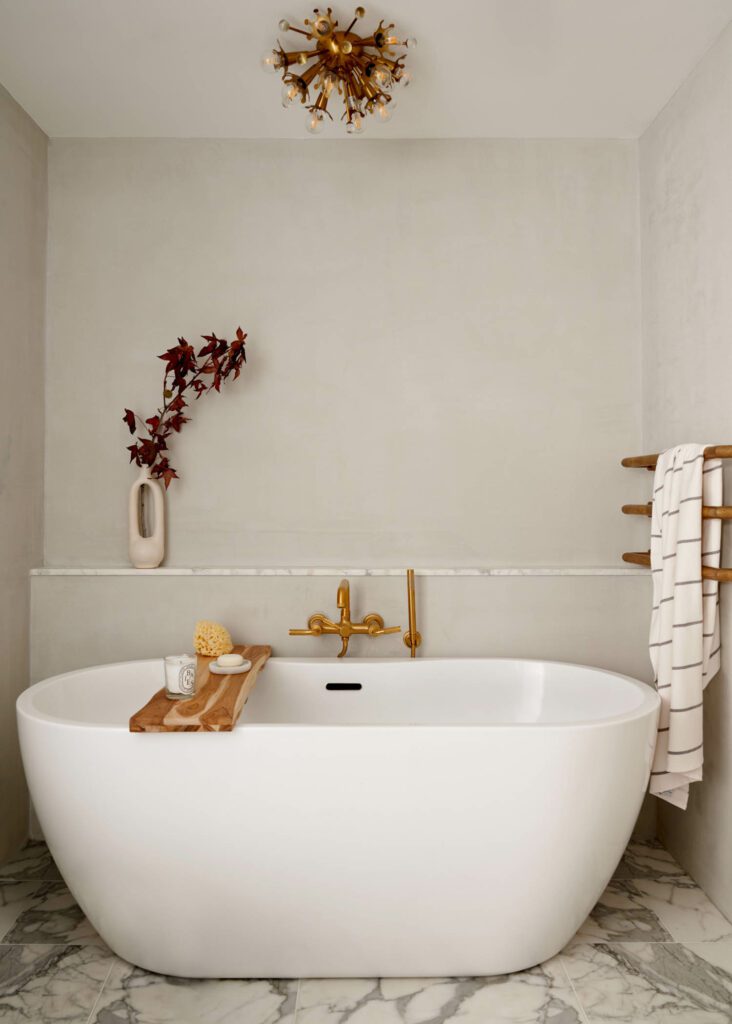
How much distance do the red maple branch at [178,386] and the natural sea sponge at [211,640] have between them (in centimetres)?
55

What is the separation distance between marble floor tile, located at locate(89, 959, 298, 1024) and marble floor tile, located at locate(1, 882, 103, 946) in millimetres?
205

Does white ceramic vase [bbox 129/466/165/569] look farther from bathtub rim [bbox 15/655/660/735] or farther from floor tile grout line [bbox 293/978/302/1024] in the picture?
floor tile grout line [bbox 293/978/302/1024]

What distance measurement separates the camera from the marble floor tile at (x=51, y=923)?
80.7 inches

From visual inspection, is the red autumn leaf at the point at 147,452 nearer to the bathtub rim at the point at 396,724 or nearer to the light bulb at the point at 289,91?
the bathtub rim at the point at 396,724

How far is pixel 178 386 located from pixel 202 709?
1.36 meters

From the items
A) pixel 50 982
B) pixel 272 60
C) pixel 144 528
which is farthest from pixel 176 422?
pixel 50 982

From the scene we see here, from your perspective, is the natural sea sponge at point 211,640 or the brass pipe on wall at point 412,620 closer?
the natural sea sponge at point 211,640

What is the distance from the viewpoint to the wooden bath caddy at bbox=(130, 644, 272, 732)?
1720 millimetres

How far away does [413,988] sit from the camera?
1849 mm

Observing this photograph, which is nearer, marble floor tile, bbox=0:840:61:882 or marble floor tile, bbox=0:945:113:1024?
marble floor tile, bbox=0:945:113:1024

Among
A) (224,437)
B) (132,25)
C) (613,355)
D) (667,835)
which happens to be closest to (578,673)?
(667,835)

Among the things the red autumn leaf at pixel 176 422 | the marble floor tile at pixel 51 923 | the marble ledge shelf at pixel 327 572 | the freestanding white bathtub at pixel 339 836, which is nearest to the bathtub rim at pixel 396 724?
the freestanding white bathtub at pixel 339 836

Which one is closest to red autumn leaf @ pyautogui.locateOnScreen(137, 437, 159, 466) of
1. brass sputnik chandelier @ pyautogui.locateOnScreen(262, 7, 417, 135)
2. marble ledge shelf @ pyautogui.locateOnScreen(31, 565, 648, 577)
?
marble ledge shelf @ pyautogui.locateOnScreen(31, 565, 648, 577)

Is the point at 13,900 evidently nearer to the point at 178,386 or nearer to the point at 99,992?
the point at 99,992
